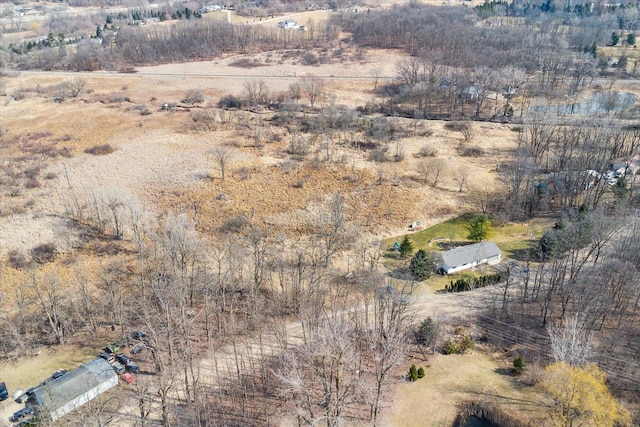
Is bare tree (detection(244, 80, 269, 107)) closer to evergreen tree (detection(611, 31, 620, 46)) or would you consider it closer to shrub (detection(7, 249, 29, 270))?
shrub (detection(7, 249, 29, 270))

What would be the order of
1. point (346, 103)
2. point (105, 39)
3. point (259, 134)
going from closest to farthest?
1. point (259, 134)
2. point (346, 103)
3. point (105, 39)

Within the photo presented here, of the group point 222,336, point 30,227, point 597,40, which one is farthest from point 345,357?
point 597,40

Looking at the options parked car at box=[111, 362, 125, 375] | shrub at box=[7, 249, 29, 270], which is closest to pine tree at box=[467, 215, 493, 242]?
parked car at box=[111, 362, 125, 375]

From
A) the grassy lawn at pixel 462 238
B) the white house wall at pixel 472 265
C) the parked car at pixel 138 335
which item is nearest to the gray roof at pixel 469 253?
the white house wall at pixel 472 265

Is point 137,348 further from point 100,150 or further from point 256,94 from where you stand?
point 256,94

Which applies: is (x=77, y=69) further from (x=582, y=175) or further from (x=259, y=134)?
(x=582, y=175)

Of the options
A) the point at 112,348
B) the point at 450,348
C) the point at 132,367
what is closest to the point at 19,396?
the point at 112,348
